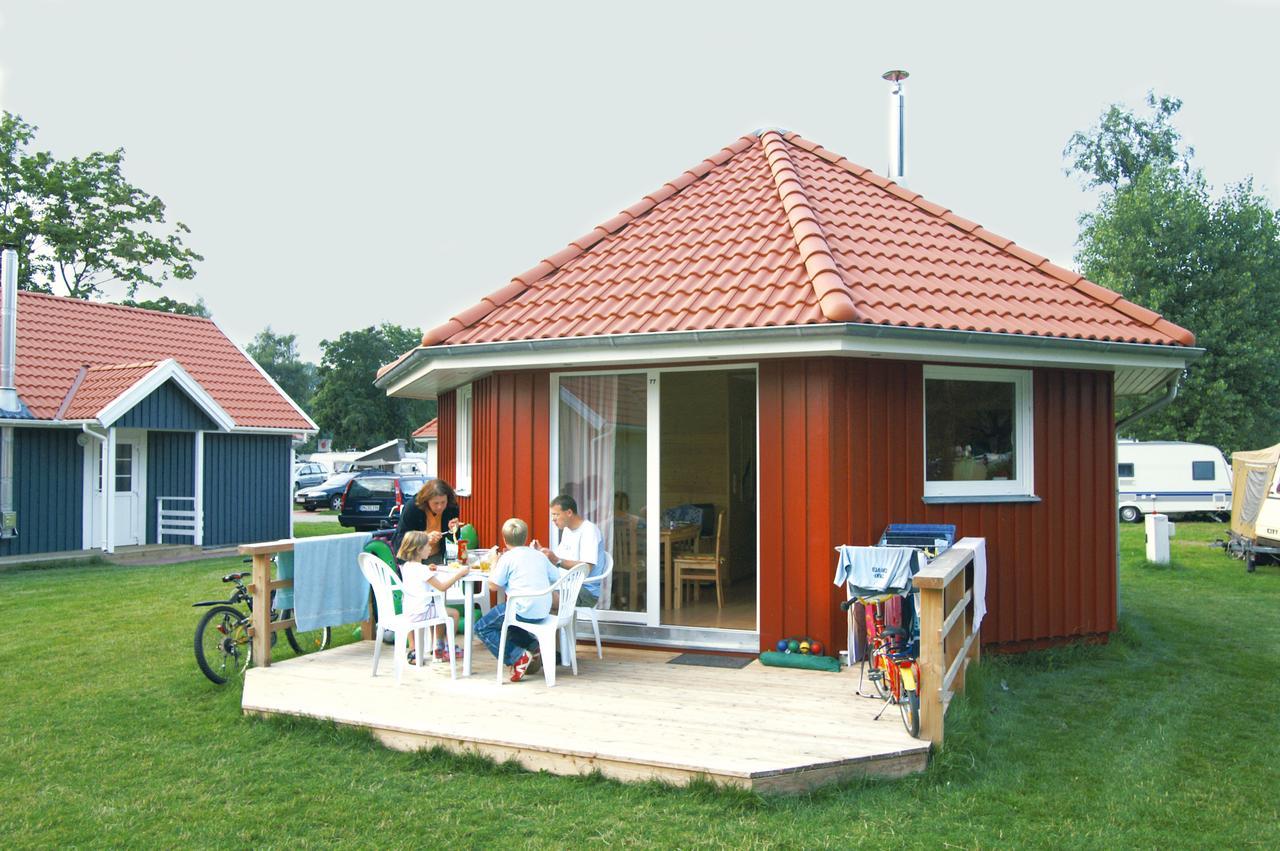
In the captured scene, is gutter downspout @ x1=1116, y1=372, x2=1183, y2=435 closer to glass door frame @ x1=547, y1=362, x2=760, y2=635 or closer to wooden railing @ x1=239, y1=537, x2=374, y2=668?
glass door frame @ x1=547, y1=362, x2=760, y2=635

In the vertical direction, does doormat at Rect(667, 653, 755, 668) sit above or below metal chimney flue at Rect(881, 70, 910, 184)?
below

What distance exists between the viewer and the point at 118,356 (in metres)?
20.4

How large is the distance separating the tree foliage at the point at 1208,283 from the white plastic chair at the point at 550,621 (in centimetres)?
2716

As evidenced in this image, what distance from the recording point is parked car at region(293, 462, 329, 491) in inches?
1455

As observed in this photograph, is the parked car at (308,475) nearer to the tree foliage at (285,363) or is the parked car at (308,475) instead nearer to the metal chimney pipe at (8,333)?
the metal chimney pipe at (8,333)

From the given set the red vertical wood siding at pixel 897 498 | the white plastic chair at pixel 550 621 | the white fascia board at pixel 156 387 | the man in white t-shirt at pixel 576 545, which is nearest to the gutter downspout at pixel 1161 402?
the red vertical wood siding at pixel 897 498

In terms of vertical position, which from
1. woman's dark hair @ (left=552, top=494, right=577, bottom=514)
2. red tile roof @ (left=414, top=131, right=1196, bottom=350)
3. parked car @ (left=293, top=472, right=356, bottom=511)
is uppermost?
red tile roof @ (left=414, top=131, right=1196, bottom=350)

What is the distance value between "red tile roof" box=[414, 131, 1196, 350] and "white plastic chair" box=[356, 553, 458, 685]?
1905mm

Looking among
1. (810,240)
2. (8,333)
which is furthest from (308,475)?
(810,240)

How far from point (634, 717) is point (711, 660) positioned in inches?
68.4

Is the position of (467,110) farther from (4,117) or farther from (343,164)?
(4,117)

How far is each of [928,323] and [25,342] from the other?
1842cm

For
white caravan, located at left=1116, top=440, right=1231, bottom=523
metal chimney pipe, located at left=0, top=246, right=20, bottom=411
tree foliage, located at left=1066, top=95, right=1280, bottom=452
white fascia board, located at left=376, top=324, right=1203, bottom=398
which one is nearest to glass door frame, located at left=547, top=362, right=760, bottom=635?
white fascia board, located at left=376, top=324, right=1203, bottom=398

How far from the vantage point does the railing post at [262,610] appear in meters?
7.59
